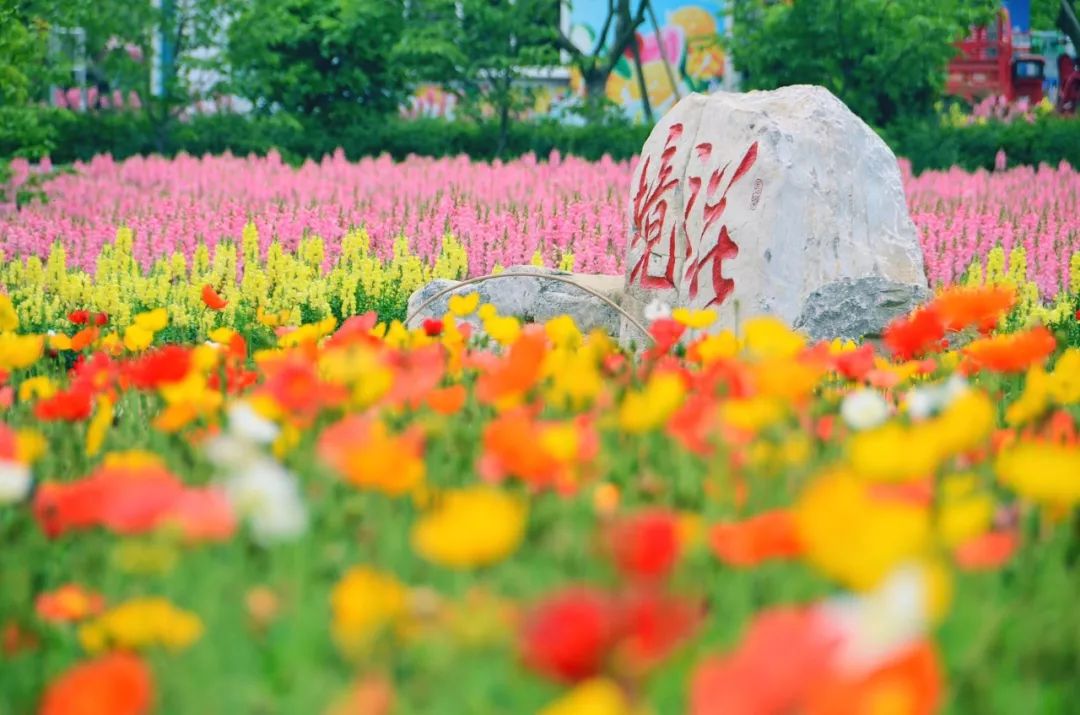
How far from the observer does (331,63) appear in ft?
62.8

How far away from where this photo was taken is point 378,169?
14.1 m

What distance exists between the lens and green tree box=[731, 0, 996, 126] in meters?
17.3

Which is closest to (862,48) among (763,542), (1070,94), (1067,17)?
(1067,17)

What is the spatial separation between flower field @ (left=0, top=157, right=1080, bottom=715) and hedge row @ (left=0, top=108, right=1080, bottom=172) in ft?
50.2

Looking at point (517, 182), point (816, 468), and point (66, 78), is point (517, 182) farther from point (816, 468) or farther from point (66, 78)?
point (816, 468)

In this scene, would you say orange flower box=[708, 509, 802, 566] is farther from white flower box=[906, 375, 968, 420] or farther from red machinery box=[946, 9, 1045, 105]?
red machinery box=[946, 9, 1045, 105]

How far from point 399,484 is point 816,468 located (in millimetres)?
723

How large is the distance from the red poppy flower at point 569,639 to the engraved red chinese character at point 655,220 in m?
5.94

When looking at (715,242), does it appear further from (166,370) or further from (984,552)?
(984,552)

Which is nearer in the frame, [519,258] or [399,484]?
[399,484]

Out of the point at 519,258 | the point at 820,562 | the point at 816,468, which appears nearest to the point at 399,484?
the point at 820,562

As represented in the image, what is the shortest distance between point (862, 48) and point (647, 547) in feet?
58.4

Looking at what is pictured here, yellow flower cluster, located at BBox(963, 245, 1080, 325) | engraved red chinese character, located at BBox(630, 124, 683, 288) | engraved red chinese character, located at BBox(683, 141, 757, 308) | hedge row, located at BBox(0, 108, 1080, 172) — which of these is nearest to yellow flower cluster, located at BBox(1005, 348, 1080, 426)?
engraved red chinese character, located at BBox(683, 141, 757, 308)

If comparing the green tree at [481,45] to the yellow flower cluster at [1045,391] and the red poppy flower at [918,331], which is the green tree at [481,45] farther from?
the yellow flower cluster at [1045,391]
